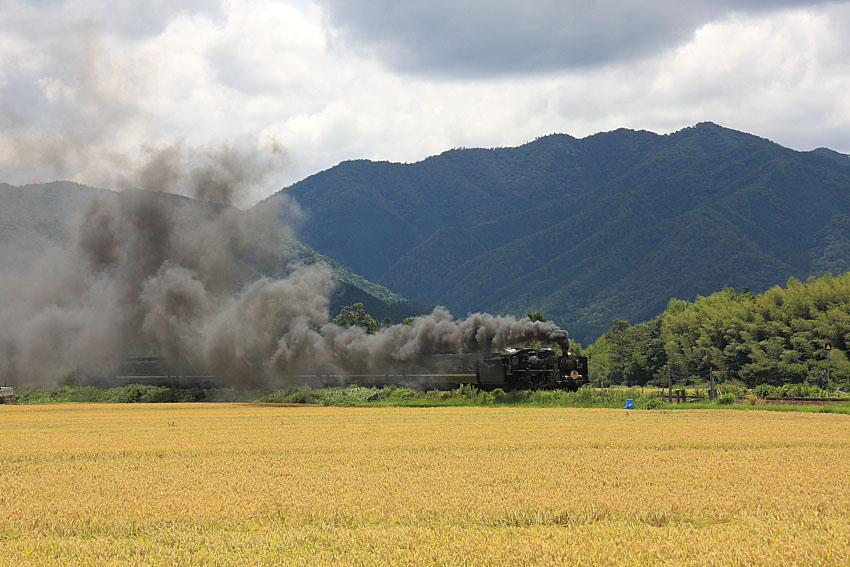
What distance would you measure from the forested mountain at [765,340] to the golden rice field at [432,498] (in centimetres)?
4031

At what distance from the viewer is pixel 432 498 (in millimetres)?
19703

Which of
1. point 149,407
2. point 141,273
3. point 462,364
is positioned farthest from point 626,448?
point 141,273

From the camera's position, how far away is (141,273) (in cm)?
7638

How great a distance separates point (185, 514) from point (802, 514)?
42.8 feet

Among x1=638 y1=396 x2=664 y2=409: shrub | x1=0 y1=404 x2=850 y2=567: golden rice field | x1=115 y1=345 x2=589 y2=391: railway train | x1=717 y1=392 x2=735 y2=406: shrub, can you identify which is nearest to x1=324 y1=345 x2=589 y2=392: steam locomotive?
x1=115 y1=345 x2=589 y2=391: railway train

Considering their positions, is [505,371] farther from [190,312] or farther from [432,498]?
[432,498]

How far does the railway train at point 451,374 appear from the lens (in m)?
63.1

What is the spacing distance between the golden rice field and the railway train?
23755 mm

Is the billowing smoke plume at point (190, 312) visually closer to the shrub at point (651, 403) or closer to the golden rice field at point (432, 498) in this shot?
the shrub at point (651, 403)

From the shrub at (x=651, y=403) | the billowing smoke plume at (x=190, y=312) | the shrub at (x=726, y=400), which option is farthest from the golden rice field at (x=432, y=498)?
the billowing smoke plume at (x=190, y=312)

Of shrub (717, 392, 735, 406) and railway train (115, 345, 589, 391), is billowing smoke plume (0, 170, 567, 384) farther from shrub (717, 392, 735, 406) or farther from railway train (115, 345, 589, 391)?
shrub (717, 392, 735, 406)

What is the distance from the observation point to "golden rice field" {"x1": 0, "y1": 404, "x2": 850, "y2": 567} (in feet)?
48.4

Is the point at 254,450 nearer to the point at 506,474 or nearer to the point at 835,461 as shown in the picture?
the point at 506,474

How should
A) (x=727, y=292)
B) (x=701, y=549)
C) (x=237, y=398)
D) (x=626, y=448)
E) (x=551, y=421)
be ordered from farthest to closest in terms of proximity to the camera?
(x=727, y=292)
(x=237, y=398)
(x=551, y=421)
(x=626, y=448)
(x=701, y=549)
